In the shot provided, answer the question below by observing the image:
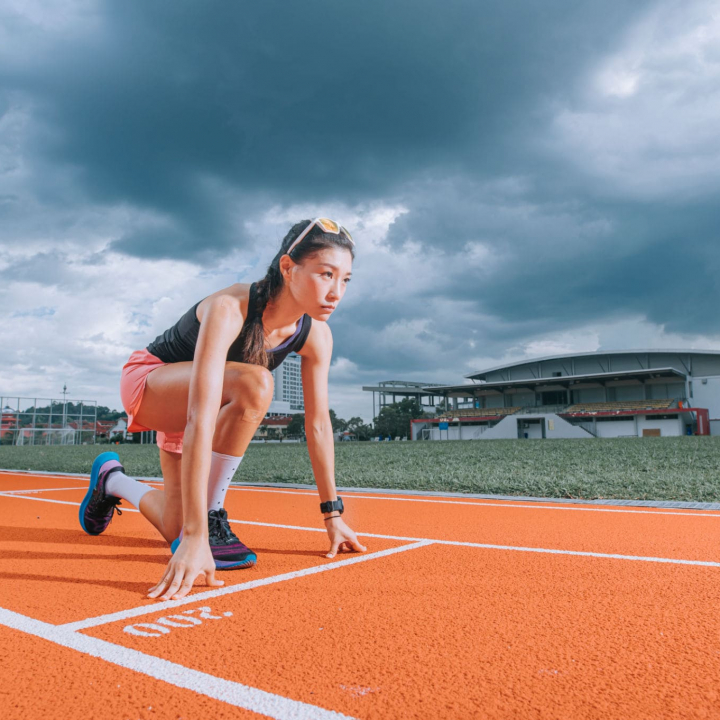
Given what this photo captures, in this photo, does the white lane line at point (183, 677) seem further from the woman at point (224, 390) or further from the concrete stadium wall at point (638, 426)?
the concrete stadium wall at point (638, 426)

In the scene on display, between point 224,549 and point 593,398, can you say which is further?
point 593,398

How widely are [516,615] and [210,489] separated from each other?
5.98 ft

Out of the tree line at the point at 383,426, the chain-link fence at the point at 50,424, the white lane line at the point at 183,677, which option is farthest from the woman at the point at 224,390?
the tree line at the point at 383,426

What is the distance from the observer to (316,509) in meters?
5.91

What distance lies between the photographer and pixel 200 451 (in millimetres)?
2730

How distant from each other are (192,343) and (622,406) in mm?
56656

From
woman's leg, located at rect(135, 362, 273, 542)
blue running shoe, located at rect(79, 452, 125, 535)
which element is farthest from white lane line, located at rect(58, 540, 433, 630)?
blue running shoe, located at rect(79, 452, 125, 535)

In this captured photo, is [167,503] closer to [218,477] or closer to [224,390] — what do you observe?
[218,477]

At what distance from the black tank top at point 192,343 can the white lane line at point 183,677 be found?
162 cm

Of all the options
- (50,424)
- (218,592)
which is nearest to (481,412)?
(50,424)

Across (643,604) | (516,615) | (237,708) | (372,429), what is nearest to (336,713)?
(237,708)

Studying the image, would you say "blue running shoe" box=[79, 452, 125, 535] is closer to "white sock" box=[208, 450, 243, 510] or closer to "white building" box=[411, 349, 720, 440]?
"white sock" box=[208, 450, 243, 510]

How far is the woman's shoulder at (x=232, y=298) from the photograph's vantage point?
9.79ft

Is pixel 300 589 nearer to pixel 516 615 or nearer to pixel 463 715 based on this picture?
pixel 516 615
